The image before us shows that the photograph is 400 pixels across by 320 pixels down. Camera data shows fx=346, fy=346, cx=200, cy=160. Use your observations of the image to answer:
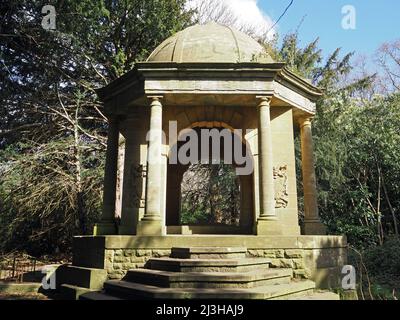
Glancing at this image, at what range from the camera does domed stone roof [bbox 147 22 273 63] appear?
9609 millimetres

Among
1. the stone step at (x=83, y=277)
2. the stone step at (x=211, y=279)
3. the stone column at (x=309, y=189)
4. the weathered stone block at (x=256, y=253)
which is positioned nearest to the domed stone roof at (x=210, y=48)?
the stone column at (x=309, y=189)

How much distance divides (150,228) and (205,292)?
8.97 feet

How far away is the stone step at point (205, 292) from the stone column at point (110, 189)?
10.8 feet

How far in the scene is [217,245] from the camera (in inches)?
295

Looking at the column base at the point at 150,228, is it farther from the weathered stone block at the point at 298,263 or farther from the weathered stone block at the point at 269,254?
the weathered stone block at the point at 298,263

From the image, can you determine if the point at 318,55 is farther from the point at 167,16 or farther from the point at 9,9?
the point at 9,9

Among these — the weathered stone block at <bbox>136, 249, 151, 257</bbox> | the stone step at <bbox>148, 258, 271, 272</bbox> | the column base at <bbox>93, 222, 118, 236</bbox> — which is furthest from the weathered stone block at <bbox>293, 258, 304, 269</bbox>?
the column base at <bbox>93, 222, 118, 236</bbox>

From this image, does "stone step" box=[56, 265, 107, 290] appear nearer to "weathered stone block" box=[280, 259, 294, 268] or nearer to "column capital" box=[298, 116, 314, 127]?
"weathered stone block" box=[280, 259, 294, 268]

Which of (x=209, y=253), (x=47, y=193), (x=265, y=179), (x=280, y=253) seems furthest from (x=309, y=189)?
(x=47, y=193)

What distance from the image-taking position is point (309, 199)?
33.5 ft

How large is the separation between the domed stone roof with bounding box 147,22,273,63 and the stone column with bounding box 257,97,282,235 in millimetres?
1719

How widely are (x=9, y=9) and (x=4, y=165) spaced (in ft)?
19.7

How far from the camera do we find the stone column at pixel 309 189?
9.88 m

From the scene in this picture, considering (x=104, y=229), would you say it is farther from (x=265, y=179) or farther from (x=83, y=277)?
(x=265, y=179)
